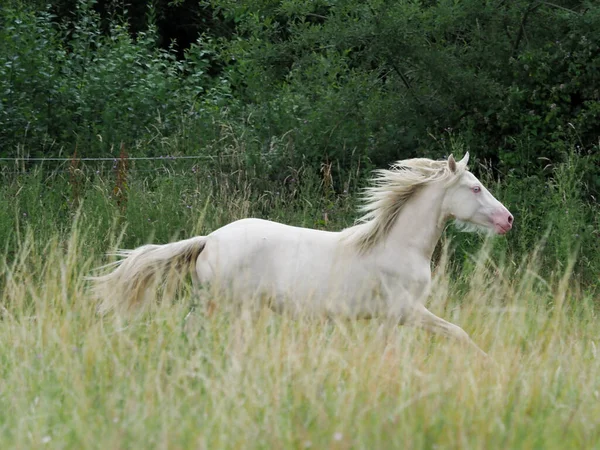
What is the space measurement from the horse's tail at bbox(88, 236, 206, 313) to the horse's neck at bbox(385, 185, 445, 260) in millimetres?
1170

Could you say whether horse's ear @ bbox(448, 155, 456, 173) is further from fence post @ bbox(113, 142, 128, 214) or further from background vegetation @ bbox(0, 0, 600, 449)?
fence post @ bbox(113, 142, 128, 214)

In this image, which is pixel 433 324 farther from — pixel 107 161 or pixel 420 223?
pixel 107 161

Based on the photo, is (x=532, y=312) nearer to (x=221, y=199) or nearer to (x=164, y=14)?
(x=221, y=199)

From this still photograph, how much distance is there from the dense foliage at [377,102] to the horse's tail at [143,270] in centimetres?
341

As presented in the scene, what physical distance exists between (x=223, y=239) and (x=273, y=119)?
5015 mm

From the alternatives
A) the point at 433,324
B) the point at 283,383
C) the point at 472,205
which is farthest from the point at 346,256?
the point at 283,383

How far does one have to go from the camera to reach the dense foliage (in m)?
9.88

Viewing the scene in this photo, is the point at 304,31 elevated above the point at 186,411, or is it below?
above

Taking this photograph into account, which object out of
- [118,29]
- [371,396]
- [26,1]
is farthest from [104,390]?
[26,1]

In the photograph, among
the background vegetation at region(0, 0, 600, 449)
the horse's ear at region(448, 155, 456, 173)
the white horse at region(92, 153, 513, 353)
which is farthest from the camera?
the horse's ear at region(448, 155, 456, 173)

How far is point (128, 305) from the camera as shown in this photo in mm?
6012

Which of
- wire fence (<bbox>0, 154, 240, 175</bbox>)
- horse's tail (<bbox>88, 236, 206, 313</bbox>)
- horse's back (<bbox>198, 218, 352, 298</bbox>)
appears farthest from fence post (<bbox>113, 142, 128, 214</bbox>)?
horse's back (<bbox>198, 218, 352, 298</bbox>)

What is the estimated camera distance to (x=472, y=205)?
20.0 feet

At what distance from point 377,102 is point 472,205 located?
4630mm
